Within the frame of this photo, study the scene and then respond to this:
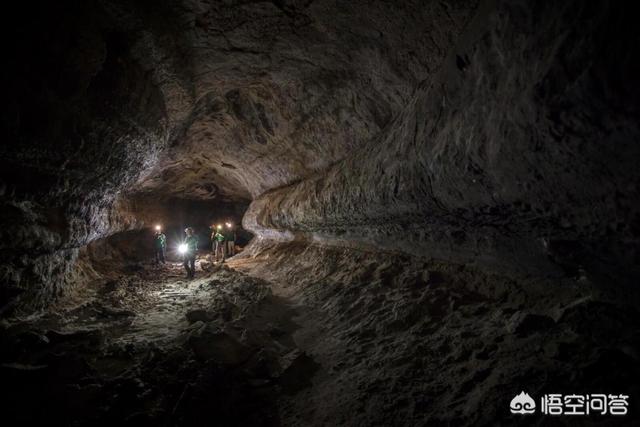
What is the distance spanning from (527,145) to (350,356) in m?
2.23

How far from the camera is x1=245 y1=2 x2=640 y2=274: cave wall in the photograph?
137 centimetres

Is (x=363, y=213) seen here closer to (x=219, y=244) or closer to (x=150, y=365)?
(x=150, y=365)

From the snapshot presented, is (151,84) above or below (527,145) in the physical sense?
above

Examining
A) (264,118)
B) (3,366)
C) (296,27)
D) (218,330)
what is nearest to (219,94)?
(264,118)

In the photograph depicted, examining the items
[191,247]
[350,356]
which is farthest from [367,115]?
[191,247]

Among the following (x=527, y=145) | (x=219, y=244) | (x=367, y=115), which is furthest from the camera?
(x=219, y=244)

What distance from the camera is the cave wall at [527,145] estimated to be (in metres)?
1.37

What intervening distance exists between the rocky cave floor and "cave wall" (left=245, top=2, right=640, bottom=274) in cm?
32

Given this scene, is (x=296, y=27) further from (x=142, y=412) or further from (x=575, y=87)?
(x=142, y=412)

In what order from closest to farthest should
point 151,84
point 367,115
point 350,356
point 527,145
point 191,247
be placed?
point 527,145, point 350,356, point 367,115, point 151,84, point 191,247

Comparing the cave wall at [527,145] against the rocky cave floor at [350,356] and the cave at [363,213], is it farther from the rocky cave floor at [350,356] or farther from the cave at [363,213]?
the rocky cave floor at [350,356]

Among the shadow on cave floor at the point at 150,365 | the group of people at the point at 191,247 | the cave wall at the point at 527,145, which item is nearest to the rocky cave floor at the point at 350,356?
the shadow on cave floor at the point at 150,365

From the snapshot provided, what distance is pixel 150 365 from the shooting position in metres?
2.92

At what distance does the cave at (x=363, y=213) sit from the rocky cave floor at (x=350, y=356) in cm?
2
